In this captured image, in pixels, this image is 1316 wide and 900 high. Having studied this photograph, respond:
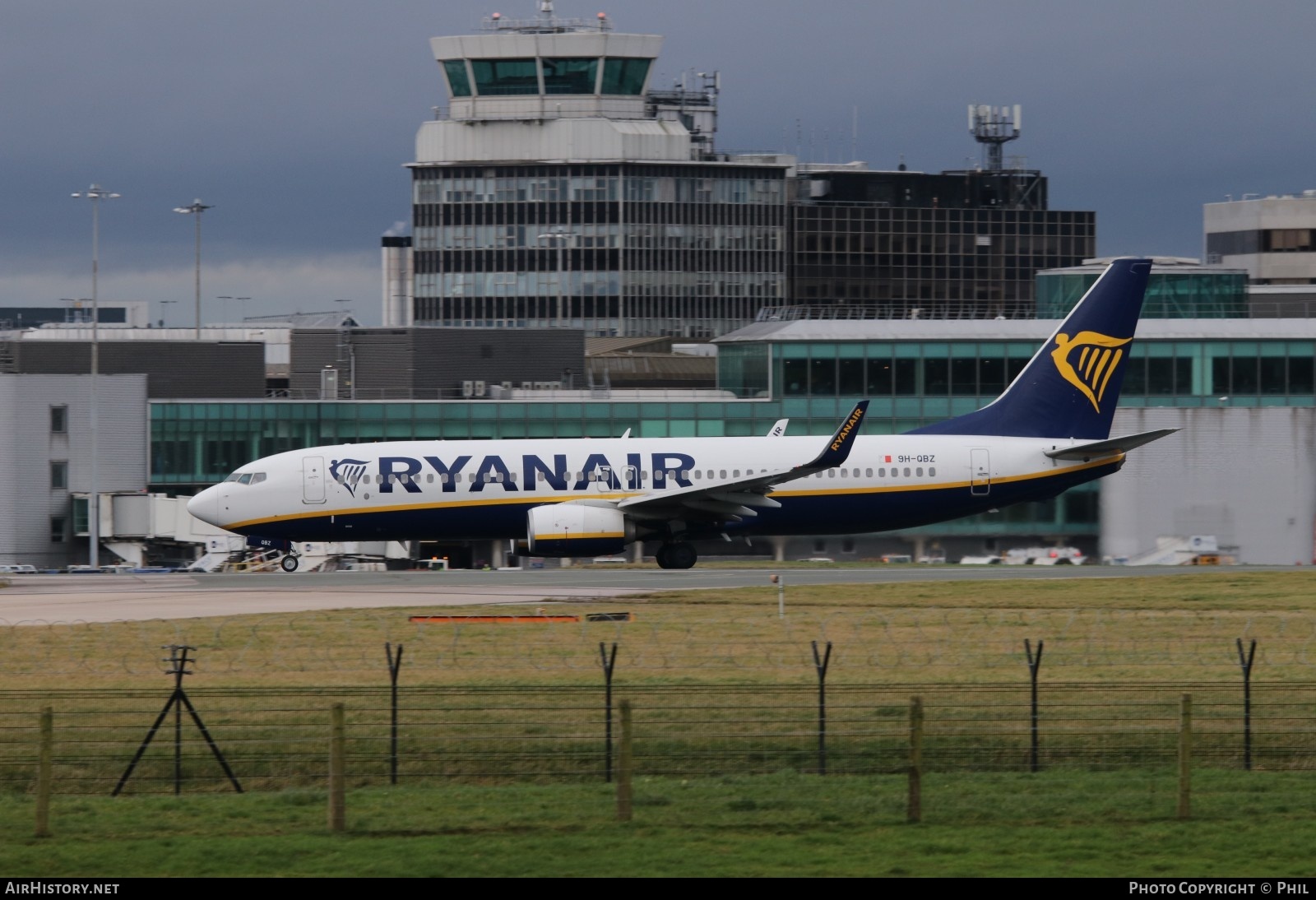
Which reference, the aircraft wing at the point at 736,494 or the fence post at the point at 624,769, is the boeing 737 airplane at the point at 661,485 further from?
the fence post at the point at 624,769

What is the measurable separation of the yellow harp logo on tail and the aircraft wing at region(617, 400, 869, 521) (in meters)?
8.05

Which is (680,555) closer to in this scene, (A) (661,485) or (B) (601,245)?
(A) (661,485)

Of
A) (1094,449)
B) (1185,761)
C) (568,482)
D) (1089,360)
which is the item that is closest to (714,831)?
(1185,761)

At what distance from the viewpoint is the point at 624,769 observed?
60.8 feet

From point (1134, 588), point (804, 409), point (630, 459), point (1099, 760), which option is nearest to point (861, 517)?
point (630, 459)

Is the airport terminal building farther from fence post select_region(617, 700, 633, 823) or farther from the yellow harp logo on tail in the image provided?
fence post select_region(617, 700, 633, 823)

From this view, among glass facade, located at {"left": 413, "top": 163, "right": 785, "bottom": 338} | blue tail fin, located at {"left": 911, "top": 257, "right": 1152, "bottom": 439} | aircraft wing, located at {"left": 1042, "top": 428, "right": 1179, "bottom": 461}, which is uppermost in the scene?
glass facade, located at {"left": 413, "top": 163, "right": 785, "bottom": 338}

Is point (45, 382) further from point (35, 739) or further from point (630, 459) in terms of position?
point (35, 739)

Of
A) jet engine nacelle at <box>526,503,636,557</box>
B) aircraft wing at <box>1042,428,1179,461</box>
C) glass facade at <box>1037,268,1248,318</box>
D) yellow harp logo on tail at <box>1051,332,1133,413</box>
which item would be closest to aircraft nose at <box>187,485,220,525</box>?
jet engine nacelle at <box>526,503,636,557</box>

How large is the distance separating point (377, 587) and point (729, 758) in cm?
2722

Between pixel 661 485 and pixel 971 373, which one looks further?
pixel 971 373

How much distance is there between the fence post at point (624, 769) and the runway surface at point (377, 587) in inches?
881

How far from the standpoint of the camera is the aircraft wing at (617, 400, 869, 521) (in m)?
50.3

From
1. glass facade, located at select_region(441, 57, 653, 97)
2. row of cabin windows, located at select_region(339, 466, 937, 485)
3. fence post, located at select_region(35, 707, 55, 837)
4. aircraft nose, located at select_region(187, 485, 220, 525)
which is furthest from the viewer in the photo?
glass facade, located at select_region(441, 57, 653, 97)
